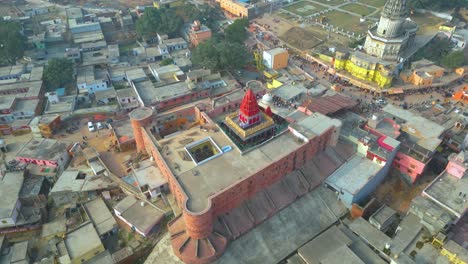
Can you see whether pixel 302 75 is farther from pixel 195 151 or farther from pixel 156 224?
pixel 156 224

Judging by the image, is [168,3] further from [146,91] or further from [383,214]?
[383,214]

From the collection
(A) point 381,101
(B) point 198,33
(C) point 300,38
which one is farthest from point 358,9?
(A) point 381,101

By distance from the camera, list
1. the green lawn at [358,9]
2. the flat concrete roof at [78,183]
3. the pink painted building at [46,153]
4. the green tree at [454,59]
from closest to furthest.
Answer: the flat concrete roof at [78,183] < the pink painted building at [46,153] < the green tree at [454,59] < the green lawn at [358,9]

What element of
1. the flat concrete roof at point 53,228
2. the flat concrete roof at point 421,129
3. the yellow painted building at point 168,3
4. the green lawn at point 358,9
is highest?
the yellow painted building at point 168,3

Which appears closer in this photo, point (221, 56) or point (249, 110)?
point (249, 110)

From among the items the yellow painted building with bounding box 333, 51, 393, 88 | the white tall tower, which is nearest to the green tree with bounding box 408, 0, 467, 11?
the white tall tower

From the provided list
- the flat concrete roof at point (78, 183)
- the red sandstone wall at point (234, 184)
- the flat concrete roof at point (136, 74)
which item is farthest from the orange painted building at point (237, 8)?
the flat concrete roof at point (78, 183)

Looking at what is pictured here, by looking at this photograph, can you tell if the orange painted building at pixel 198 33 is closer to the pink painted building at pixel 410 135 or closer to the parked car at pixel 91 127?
the parked car at pixel 91 127
